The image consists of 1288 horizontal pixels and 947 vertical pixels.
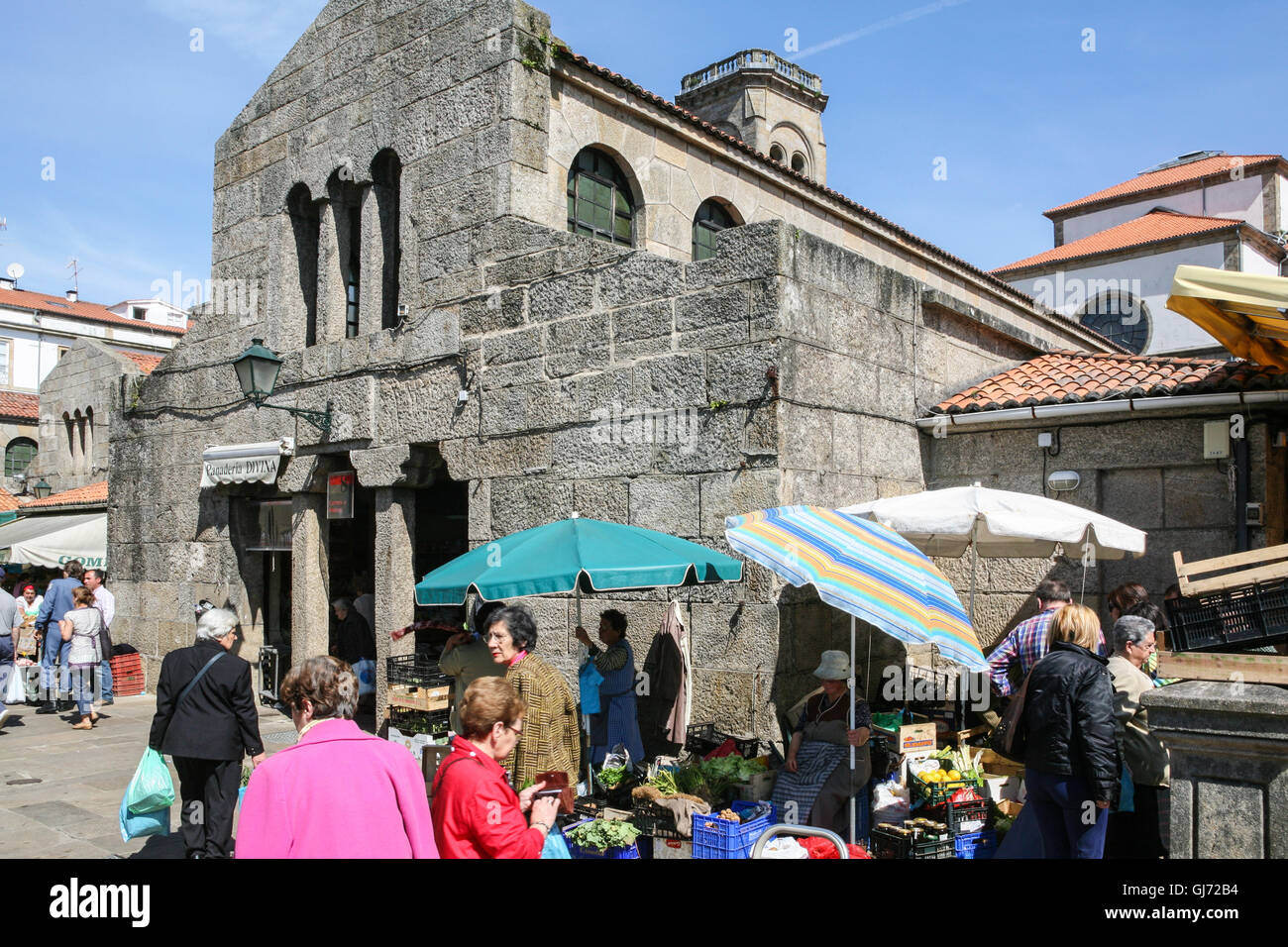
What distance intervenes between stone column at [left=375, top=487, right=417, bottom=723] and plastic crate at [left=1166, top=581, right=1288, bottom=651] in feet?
22.4

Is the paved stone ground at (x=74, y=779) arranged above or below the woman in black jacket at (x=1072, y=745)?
below

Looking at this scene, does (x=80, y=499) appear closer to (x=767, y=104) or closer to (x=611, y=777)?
(x=611, y=777)

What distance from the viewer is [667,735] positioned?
6.59 m

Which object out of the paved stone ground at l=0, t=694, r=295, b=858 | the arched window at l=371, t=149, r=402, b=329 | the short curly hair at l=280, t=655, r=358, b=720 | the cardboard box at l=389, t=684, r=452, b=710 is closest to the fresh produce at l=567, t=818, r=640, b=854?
the short curly hair at l=280, t=655, r=358, b=720

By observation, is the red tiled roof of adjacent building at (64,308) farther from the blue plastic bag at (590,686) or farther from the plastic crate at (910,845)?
the plastic crate at (910,845)

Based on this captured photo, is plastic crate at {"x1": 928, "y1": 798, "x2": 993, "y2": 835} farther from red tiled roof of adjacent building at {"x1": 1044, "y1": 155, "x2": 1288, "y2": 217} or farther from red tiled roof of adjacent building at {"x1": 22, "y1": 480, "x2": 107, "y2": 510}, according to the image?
red tiled roof of adjacent building at {"x1": 1044, "y1": 155, "x2": 1288, "y2": 217}

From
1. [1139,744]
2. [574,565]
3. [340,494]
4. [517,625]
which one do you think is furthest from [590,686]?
[340,494]

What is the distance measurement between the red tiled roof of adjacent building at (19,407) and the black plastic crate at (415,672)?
2948cm

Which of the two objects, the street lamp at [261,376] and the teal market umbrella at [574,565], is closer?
the teal market umbrella at [574,565]

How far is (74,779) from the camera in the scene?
8391 millimetres

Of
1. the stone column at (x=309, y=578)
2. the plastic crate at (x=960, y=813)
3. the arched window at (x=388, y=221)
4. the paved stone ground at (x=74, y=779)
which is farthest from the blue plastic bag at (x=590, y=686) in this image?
the arched window at (x=388, y=221)

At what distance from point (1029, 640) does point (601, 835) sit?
290 cm

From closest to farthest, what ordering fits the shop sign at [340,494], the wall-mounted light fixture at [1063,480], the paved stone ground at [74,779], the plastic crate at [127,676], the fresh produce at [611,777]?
1. the fresh produce at [611,777]
2. the paved stone ground at [74,779]
3. the wall-mounted light fixture at [1063,480]
4. the shop sign at [340,494]
5. the plastic crate at [127,676]

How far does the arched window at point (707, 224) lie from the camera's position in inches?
430
